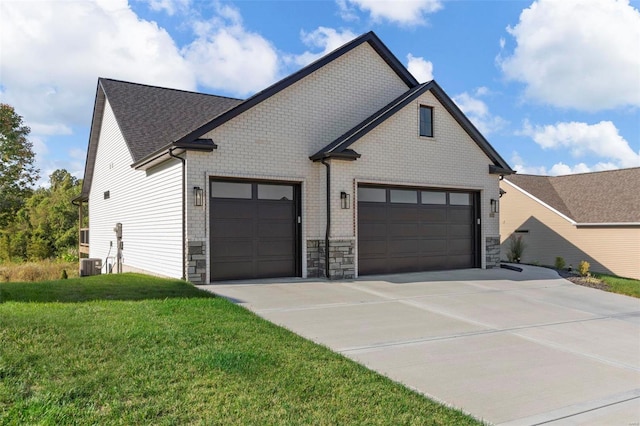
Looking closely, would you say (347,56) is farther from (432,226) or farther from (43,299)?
(43,299)

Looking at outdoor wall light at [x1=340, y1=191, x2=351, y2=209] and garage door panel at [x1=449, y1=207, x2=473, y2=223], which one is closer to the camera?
outdoor wall light at [x1=340, y1=191, x2=351, y2=209]

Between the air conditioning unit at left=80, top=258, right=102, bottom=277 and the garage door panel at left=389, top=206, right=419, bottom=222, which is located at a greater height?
the garage door panel at left=389, top=206, right=419, bottom=222

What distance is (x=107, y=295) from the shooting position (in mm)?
8195

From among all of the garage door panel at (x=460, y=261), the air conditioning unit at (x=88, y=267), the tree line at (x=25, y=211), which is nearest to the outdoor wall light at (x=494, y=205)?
the garage door panel at (x=460, y=261)

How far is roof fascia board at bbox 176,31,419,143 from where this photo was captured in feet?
35.1

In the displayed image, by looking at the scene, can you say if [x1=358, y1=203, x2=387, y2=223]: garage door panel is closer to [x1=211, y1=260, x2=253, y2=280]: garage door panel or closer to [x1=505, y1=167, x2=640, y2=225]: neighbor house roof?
[x1=211, y1=260, x2=253, y2=280]: garage door panel

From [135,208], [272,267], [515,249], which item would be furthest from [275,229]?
[515,249]

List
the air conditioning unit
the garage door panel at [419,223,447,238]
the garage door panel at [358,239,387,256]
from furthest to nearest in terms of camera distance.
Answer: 1. the air conditioning unit
2. the garage door panel at [419,223,447,238]
3. the garage door panel at [358,239,387,256]

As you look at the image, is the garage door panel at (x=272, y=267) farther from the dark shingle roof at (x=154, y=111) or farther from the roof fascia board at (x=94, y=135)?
the roof fascia board at (x=94, y=135)

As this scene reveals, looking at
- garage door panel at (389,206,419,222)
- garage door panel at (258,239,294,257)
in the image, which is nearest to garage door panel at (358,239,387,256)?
garage door panel at (389,206,419,222)

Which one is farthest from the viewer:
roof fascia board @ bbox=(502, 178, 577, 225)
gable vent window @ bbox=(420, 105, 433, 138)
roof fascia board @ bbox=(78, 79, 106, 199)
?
roof fascia board @ bbox=(502, 178, 577, 225)

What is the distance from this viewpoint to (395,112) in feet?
42.0

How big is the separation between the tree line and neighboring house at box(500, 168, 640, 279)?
24649 millimetres

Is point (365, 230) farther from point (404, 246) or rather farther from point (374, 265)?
point (404, 246)
